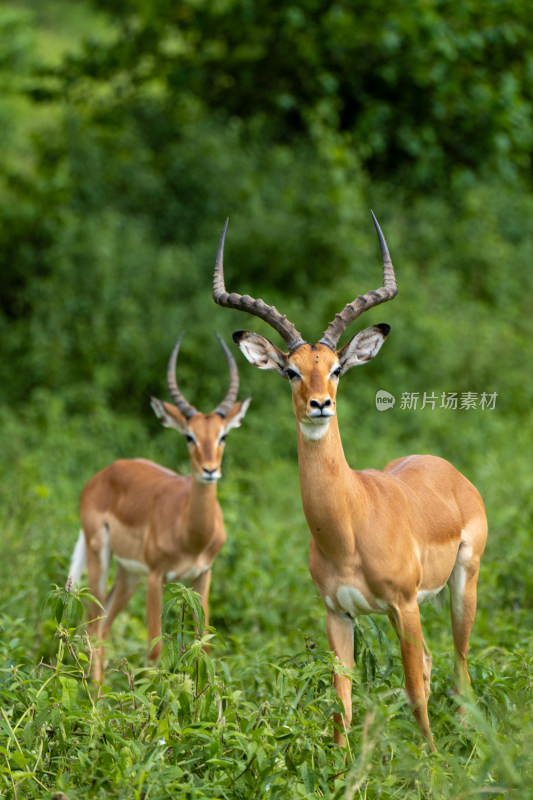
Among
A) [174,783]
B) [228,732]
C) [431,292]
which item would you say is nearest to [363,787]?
[228,732]

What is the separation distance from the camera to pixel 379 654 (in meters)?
4.21

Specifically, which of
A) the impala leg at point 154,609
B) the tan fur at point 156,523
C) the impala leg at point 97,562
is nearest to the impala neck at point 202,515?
the tan fur at point 156,523

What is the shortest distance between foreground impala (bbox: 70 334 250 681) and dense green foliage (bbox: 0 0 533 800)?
0.22m

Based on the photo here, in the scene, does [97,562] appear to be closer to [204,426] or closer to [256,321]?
[204,426]

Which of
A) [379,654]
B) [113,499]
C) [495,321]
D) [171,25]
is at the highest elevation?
[171,25]

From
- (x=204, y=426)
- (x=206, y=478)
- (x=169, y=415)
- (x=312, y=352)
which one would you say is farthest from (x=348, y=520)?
(x=169, y=415)

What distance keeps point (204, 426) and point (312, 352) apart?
1.70 metres

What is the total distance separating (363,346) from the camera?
360cm

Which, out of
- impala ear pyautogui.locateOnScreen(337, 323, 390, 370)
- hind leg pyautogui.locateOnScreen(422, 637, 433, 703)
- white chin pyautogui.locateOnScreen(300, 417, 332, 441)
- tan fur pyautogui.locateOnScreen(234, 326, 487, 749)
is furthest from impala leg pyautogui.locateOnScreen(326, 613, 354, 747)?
impala ear pyautogui.locateOnScreen(337, 323, 390, 370)

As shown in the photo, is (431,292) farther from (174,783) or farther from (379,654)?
(174,783)

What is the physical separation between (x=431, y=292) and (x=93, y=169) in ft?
13.0

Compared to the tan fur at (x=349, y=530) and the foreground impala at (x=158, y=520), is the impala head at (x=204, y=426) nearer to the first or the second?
the foreground impala at (x=158, y=520)

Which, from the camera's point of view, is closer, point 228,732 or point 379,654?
point 228,732

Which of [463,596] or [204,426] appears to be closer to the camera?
[463,596]
